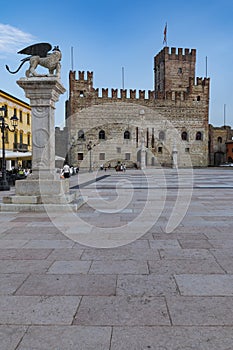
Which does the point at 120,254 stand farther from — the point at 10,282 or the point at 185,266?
the point at 10,282

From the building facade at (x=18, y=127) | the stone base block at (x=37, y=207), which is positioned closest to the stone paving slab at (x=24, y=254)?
the stone base block at (x=37, y=207)

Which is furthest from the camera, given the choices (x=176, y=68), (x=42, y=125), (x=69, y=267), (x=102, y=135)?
(x=176, y=68)

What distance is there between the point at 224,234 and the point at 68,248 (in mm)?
2556

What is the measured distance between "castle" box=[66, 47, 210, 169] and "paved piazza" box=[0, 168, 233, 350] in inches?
1410

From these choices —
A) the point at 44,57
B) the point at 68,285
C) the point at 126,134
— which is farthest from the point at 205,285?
the point at 126,134

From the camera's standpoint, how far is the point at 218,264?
3852 mm

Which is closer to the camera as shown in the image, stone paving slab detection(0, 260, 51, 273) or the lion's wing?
stone paving slab detection(0, 260, 51, 273)

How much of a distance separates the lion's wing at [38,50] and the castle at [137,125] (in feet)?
108

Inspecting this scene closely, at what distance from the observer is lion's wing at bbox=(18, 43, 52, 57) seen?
8.11 meters

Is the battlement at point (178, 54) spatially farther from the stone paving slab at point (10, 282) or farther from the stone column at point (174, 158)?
the stone paving slab at point (10, 282)

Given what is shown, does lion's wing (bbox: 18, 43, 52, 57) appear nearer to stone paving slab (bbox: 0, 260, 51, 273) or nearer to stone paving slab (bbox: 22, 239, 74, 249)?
stone paving slab (bbox: 22, 239, 74, 249)

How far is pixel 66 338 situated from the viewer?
2.28 metres

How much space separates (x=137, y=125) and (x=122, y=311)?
4303cm

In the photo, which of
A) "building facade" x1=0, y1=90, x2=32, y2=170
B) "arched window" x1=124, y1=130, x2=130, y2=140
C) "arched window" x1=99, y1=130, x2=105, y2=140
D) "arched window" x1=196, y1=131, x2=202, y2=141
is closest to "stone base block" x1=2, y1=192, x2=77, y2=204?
"building facade" x1=0, y1=90, x2=32, y2=170
